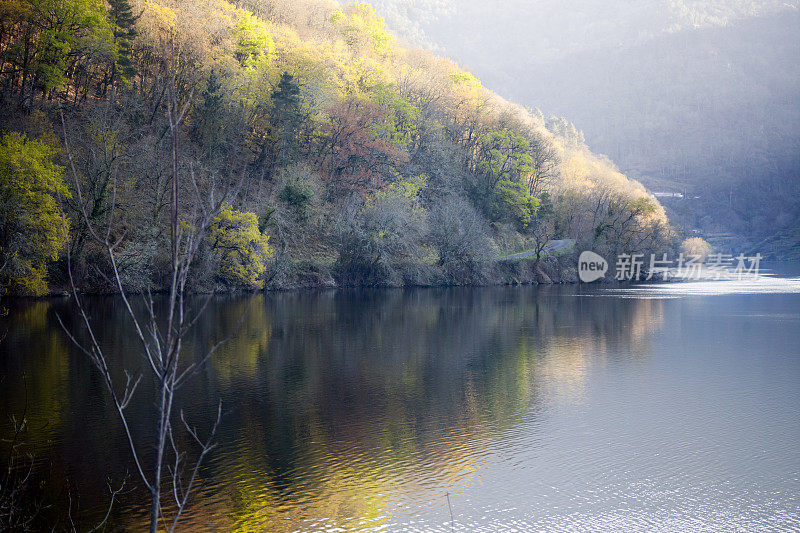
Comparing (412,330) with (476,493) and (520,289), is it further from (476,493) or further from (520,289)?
(520,289)

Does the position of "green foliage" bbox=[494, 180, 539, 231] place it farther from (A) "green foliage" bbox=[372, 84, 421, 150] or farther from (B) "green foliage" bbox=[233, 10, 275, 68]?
(B) "green foliage" bbox=[233, 10, 275, 68]

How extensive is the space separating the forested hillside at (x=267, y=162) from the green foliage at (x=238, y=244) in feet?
0.47

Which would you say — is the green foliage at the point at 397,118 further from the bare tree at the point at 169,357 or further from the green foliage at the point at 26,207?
the bare tree at the point at 169,357

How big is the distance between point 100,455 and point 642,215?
72405mm

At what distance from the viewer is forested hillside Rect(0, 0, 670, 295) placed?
39.8 meters

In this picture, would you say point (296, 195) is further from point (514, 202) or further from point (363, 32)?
point (363, 32)

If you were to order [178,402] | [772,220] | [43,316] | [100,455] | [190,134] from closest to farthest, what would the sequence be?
[100,455] < [178,402] < [43,316] < [190,134] < [772,220]

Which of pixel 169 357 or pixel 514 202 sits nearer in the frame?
pixel 169 357

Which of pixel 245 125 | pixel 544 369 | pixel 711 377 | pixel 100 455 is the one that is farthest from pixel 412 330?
pixel 245 125

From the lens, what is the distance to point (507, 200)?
72.7m

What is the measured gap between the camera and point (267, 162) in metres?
55.7

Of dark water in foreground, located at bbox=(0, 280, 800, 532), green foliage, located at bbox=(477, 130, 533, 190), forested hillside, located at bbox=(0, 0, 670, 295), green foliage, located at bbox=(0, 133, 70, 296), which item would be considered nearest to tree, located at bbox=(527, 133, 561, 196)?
forested hillside, located at bbox=(0, 0, 670, 295)

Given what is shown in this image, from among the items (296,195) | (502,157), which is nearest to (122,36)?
(296,195)

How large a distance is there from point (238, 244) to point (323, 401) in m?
28.7
